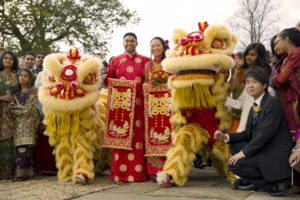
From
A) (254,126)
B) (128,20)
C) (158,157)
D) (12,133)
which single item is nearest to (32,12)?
(128,20)

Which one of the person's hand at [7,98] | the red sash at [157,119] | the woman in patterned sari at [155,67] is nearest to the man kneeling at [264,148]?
the red sash at [157,119]

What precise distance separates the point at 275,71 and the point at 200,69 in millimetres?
952

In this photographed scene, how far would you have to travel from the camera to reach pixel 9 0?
1502cm

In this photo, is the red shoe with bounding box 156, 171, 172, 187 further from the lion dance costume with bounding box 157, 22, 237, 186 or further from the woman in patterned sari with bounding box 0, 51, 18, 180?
the woman in patterned sari with bounding box 0, 51, 18, 180

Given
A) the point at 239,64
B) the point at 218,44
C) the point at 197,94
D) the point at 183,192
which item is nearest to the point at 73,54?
the point at 197,94

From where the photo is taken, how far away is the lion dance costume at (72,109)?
4539 mm

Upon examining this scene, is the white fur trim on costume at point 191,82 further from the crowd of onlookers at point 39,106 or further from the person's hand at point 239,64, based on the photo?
the person's hand at point 239,64

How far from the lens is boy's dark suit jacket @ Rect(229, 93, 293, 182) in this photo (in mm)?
3684

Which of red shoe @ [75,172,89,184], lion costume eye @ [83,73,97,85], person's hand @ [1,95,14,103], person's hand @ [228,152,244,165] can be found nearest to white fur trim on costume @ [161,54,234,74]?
person's hand @ [228,152,244,165]


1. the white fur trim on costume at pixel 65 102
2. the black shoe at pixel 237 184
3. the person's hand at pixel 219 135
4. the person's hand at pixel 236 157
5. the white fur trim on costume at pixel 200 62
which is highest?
the white fur trim on costume at pixel 200 62

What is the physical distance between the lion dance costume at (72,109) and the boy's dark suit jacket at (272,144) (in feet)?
6.49

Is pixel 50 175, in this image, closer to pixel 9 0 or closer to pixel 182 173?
pixel 182 173

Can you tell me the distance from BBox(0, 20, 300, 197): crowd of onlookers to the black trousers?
21cm

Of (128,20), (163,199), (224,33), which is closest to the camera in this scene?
(163,199)
